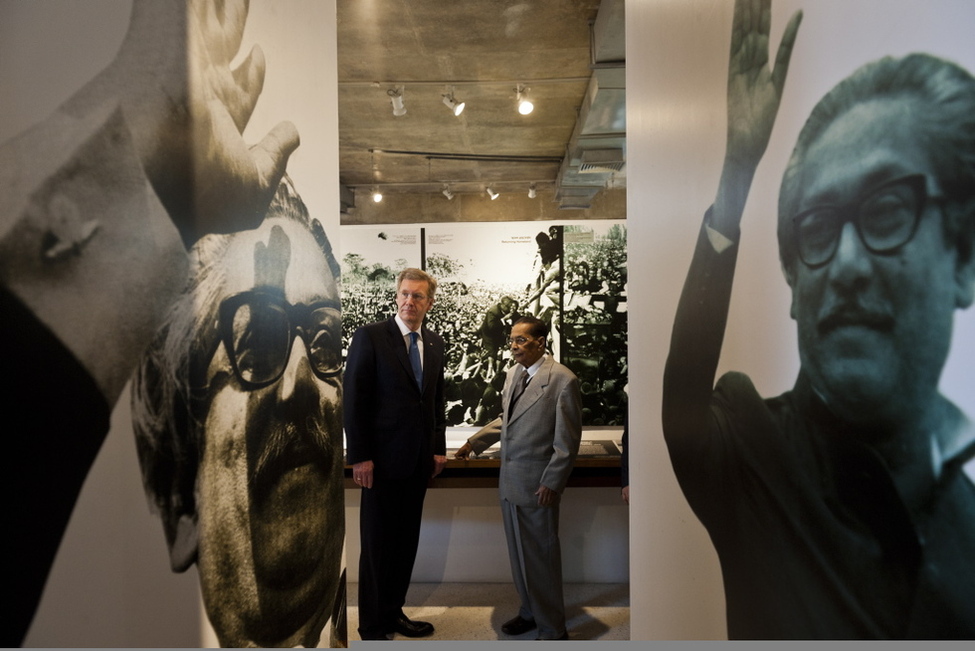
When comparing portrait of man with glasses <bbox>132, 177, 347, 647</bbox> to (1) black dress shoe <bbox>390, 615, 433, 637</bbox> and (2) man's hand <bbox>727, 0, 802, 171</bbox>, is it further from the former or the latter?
(1) black dress shoe <bbox>390, 615, 433, 637</bbox>

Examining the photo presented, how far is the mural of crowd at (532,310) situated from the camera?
8.53 metres

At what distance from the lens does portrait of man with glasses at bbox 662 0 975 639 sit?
74 centimetres

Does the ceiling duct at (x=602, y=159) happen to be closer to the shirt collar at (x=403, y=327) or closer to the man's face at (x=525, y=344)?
the man's face at (x=525, y=344)

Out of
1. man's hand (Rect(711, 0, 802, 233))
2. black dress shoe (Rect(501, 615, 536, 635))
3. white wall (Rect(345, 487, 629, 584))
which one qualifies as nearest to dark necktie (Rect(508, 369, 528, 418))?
white wall (Rect(345, 487, 629, 584))

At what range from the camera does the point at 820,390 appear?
1038 mm

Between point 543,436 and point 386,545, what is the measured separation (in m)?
1.10

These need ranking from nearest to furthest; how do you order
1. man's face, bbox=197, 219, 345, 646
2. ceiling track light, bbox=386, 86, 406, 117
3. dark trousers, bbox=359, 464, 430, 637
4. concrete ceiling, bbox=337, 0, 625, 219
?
man's face, bbox=197, 219, 345, 646 → dark trousers, bbox=359, 464, 430, 637 → concrete ceiling, bbox=337, 0, 625, 219 → ceiling track light, bbox=386, 86, 406, 117

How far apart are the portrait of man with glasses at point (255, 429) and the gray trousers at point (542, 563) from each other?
6.29ft

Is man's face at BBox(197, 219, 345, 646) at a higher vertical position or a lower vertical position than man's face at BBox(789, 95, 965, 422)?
lower

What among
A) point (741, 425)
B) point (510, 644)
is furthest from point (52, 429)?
point (741, 425)

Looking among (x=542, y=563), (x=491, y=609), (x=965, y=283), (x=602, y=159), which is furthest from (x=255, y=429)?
(x=602, y=159)

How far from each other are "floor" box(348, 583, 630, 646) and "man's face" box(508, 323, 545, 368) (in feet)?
5.51

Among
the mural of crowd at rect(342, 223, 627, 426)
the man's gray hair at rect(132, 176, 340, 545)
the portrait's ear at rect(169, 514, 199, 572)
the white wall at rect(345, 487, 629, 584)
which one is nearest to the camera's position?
the man's gray hair at rect(132, 176, 340, 545)

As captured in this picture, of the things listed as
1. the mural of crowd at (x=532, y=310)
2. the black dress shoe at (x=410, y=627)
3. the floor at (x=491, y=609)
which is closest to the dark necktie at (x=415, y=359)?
the black dress shoe at (x=410, y=627)
